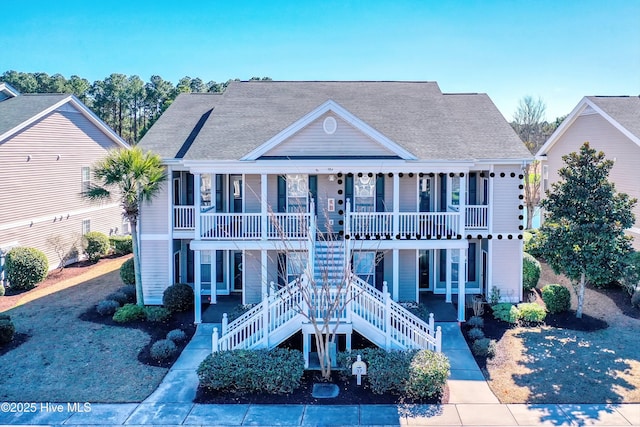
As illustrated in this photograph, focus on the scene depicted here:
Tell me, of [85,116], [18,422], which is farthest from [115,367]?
[85,116]

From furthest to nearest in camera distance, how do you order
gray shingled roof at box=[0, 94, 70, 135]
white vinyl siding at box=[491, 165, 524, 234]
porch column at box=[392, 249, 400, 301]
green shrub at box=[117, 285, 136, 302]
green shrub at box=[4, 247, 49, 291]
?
1. gray shingled roof at box=[0, 94, 70, 135]
2. green shrub at box=[4, 247, 49, 291]
3. green shrub at box=[117, 285, 136, 302]
4. white vinyl siding at box=[491, 165, 524, 234]
5. porch column at box=[392, 249, 400, 301]

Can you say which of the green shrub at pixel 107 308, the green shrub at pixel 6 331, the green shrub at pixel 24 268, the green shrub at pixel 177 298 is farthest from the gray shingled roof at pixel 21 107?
the green shrub at pixel 177 298

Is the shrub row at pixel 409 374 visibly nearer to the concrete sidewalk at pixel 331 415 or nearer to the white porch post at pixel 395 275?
the concrete sidewalk at pixel 331 415

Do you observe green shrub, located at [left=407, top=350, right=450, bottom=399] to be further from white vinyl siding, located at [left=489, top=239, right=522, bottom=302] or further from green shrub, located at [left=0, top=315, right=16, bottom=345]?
green shrub, located at [left=0, top=315, right=16, bottom=345]

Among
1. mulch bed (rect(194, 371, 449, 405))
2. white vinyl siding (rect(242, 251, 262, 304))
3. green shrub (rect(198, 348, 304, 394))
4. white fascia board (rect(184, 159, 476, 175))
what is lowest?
mulch bed (rect(194, 371, 449, 405))

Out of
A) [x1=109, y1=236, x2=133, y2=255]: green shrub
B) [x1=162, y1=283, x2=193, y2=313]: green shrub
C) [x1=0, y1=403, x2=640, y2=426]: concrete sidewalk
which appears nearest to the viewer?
[x1=0, y1=403, x2=640, y2=426]: concrete sidewalk

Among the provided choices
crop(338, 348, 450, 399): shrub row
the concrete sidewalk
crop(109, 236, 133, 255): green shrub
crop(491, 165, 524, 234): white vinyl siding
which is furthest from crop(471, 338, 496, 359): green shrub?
crop(109, 236, 133, 255): green shrub

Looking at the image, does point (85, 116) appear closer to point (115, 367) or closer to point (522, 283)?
point (115, 367)

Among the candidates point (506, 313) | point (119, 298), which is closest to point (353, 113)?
point (506, 313)
